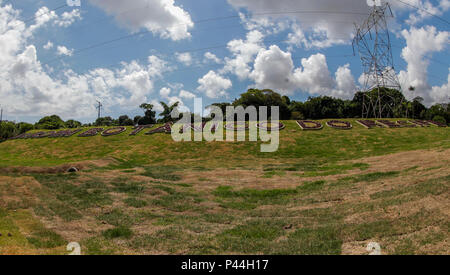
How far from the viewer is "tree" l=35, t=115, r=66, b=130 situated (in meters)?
85.4

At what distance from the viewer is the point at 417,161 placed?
68.2 ft

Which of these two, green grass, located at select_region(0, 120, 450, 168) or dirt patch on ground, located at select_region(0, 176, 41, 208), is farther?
green grass, located at select_region(0, 120, 450, 168)

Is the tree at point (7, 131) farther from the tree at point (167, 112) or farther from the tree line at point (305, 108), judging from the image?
the tree at point (167, 112)

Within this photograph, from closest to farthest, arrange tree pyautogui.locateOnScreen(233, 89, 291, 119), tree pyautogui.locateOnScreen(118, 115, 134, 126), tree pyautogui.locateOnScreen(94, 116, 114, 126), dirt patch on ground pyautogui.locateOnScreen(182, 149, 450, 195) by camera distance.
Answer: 1. dirt patch on ground pyautogui.locateOnScreen(182, 149, 450, 195)
2. tree pyautogui.locateOnScreen(233, 89, 291, 119)
3. tree pyautogui.locateOnScreen(118, 115, 134, 126)
4. tree pyautogui.locateOnScreen(94, 116, 114, 126)

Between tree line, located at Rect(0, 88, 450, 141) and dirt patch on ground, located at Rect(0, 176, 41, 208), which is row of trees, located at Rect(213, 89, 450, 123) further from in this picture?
dirt patch on ground, located at Rect(0, 176, 41, 208)

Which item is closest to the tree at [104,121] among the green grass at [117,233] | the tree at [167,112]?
the tree at [167,112]

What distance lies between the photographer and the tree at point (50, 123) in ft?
280

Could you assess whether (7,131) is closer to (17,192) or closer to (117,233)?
(17,192)

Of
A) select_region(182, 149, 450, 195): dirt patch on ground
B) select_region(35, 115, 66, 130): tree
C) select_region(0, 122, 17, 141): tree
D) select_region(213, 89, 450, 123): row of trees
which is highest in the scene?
select_region(213, 89, 450, 123): row of trees

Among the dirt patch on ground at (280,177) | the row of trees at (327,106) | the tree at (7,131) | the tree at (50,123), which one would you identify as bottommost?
the dirt patch on ground at (280,177)

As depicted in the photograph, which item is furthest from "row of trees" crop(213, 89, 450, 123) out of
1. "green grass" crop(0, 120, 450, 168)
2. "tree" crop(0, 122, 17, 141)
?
"tree" crop(0, 122, 17, 141)

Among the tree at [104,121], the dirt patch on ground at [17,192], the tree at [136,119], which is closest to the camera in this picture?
the dirt patch on ground at [17,192]

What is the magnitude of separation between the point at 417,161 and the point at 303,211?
13.7 metres
